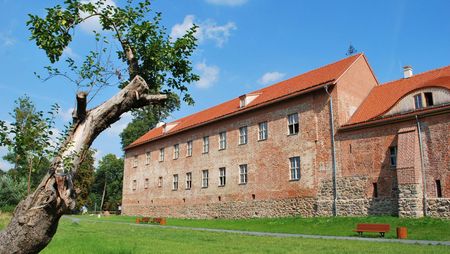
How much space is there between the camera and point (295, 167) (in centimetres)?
2553

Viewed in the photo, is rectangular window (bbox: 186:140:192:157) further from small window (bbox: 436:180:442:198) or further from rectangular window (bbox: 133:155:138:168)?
small window (bbox: 436:180:442:198)

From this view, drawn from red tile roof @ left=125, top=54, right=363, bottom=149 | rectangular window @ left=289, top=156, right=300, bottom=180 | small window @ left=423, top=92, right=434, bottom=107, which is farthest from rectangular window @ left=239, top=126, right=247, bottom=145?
small window @ left=423, top=92, right=434, bottom=107

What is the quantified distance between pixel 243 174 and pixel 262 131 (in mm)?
3597

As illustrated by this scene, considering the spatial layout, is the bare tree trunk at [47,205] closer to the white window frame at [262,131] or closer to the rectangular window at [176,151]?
the white window frame at [262,131]

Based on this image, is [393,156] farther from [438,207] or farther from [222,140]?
[222,140]

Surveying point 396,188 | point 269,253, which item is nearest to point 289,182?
point 396,188

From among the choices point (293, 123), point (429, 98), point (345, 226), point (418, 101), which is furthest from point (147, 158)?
point (429, 98)

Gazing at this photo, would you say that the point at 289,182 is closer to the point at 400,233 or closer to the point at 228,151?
the point at 228,151

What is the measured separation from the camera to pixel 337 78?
24.2 metres

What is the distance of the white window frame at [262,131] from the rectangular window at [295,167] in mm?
3099

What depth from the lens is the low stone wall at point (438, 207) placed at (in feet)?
62.0

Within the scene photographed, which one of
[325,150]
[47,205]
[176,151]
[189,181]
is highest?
[176,151]

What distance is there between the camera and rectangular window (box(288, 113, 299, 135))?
1023 inches

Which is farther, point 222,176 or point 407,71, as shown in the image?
point 222,176
